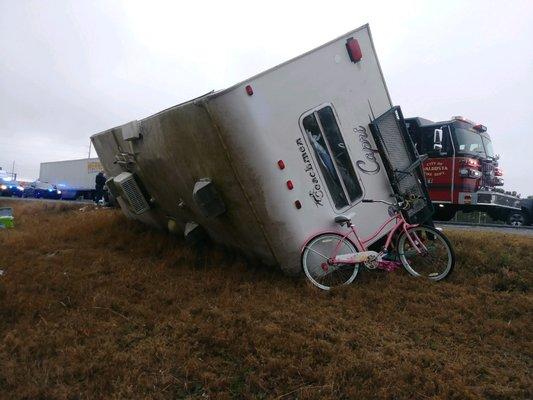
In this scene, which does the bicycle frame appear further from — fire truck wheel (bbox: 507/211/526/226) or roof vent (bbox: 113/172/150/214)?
fire truck wheel (bbox: 507/211/526/226)

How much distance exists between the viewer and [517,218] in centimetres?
1193

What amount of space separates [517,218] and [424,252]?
828 centimetres

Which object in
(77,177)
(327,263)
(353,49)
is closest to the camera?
(327,263)

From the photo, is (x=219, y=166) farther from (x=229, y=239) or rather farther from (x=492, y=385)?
(x=492, y=385)

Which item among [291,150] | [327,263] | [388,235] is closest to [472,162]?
[388,235]

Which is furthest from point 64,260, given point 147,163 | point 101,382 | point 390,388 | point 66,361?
point 390,388

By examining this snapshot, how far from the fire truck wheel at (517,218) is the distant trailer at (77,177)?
2317 cm

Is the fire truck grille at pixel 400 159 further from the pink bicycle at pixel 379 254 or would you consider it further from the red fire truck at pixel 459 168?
the red fire truck at pixel 459 168

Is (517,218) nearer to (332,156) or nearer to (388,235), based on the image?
(388,235)

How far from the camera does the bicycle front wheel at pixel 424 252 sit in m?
5.24

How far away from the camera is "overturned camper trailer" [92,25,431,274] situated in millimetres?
4738

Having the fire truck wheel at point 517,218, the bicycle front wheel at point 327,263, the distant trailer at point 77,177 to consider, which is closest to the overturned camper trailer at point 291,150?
the bicycle front wheel at point 327,263

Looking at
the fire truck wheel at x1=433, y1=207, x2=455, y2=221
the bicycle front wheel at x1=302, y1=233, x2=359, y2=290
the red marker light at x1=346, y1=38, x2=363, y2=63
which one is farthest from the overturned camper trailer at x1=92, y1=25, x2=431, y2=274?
the fire truck wheel at x1=433, y1=207, x2=455, y2=221

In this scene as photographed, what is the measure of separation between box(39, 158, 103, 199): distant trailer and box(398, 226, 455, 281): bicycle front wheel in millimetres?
25175
